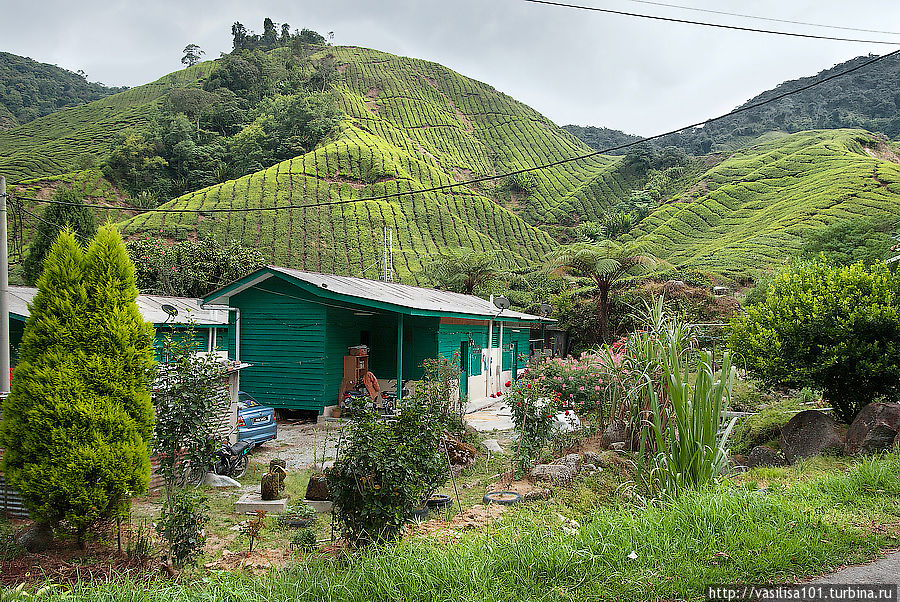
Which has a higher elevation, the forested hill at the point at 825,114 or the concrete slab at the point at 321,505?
the forested hill at the point at 825,114

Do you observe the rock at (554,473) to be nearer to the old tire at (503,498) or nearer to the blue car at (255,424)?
the old tire at (503,498)

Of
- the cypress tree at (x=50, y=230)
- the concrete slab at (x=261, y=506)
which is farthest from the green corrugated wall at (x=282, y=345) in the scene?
the cypress tree at (x=50, y=230)

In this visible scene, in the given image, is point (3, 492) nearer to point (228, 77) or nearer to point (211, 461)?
point (211, 461)

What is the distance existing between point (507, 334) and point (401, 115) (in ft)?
268

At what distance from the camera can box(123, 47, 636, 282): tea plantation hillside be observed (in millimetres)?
46906

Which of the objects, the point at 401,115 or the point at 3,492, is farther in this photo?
the point at 401,115

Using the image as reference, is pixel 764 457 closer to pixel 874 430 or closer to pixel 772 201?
pixel 874 430

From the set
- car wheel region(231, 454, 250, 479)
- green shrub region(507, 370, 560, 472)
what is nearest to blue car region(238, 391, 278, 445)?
car wheel region(231, 454, 250, 479)

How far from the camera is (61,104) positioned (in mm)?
101750

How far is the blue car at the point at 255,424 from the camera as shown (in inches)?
383

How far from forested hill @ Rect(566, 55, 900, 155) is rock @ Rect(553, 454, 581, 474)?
94.4 metres

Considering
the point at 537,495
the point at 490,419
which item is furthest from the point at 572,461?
the point at 490,419

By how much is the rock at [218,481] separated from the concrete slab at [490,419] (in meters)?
5.77

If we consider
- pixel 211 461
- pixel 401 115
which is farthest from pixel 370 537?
pixel 401 115
